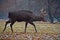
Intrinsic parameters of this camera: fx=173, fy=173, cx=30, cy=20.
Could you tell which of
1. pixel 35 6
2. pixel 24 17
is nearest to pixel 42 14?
pixel 35 6

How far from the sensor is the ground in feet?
10.1

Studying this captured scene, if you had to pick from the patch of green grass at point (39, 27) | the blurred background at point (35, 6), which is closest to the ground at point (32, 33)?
the patch of green grass at point (39, 27)

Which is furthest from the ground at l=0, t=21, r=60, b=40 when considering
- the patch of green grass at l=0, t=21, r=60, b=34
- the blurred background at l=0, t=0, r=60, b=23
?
the blurred background at l=0, t=0, r=60, b=23

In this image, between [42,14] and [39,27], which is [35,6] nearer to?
[42,14]

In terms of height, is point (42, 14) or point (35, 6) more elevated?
point (35, 6)

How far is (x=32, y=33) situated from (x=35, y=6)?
488 mm

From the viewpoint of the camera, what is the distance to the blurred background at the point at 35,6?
3.09 m

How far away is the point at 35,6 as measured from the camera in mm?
3107

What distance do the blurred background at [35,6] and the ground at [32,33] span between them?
141 mm

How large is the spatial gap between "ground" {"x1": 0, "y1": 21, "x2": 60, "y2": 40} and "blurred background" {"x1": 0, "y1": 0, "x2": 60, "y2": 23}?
0.46 ft

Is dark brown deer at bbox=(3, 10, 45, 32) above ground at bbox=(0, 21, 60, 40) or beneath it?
above

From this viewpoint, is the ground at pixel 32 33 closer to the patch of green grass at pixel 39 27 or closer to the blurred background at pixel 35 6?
the patch of green grass at pixel 39 27

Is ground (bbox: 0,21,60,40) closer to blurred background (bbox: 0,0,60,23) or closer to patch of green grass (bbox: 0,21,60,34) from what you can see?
patch of green grass (bbox: 0,21,60,34)

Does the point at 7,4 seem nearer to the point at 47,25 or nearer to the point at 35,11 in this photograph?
the point at 35,11
